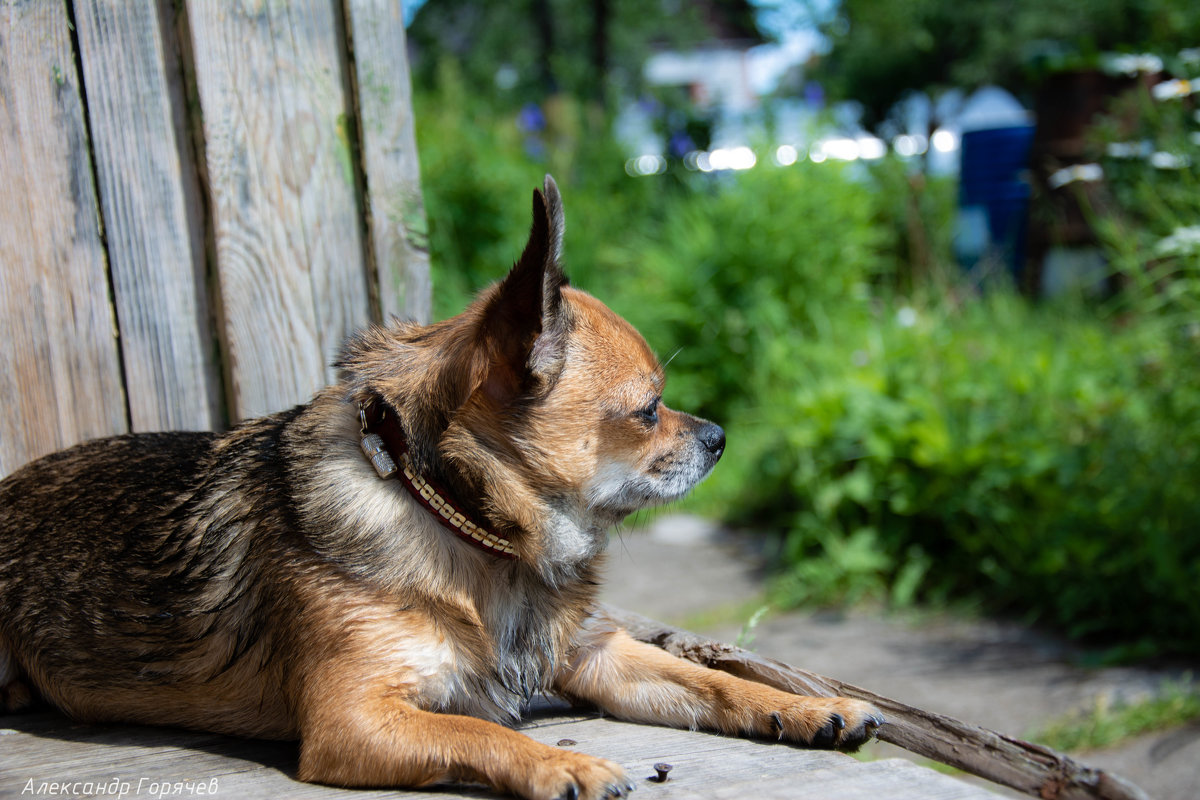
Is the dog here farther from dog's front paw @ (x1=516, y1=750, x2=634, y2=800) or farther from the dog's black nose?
dog's front paw @ (x1=516, y1=750, x2=634, y2=800)

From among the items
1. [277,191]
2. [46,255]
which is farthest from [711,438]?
Result: [46,255]

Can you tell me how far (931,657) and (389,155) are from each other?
3372mm

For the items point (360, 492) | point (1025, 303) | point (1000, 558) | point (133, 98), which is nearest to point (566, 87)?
point (1025, 303)

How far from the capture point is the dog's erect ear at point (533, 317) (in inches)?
77.9

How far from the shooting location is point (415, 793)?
181 cm

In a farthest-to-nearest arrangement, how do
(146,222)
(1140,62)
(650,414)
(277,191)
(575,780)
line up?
(1140,62) → (277,191) → (146,222) → (650,414) → (575,780)

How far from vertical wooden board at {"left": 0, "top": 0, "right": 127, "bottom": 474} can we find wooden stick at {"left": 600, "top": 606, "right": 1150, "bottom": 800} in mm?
1956

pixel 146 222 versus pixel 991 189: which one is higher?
pixel 991 189

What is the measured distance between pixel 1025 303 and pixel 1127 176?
167 cm

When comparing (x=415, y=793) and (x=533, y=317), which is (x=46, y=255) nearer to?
(x=533, y=317)

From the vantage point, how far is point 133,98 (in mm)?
2680

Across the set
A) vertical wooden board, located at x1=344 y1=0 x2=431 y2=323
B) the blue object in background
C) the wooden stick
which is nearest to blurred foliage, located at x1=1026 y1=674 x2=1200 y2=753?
the wooden stick

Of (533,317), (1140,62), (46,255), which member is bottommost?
(533,317)

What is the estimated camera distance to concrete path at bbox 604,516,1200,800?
3.46m
